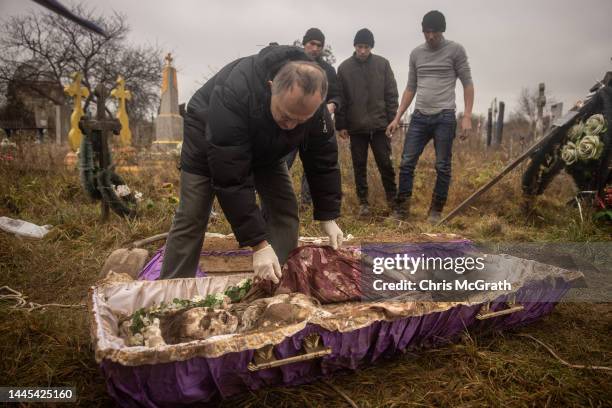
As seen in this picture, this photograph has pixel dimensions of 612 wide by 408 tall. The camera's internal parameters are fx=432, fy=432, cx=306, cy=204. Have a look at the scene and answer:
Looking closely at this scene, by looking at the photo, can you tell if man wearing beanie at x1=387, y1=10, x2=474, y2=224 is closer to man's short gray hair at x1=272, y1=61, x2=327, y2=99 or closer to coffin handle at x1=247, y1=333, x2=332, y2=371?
man's short gray hair at x1=272, y1=61, x2=327, y2=99

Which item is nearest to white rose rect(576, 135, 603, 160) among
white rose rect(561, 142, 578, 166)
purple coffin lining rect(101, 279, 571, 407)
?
white rose rect(561, 142, 578, 166)

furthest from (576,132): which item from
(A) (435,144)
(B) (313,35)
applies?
(B) (313,35)

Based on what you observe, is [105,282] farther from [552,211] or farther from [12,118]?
[12,118]

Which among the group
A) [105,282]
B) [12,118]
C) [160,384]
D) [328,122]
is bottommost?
[160,384]

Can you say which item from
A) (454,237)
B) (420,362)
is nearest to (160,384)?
(420,362)

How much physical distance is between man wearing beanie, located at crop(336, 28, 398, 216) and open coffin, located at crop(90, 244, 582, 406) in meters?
2.55

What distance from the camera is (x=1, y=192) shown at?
554 centimetres

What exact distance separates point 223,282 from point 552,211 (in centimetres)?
421

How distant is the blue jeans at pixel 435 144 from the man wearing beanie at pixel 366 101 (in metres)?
0.31

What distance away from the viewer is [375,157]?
16.9 feet

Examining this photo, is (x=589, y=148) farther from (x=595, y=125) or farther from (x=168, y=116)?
(x=168, y=116)

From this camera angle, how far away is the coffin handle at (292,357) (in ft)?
5.58

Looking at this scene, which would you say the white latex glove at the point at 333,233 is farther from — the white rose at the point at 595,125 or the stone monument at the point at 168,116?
the stone monument at the point at 168,116

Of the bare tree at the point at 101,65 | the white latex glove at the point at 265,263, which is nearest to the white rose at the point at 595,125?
the white latex glove at the point at 265,263
